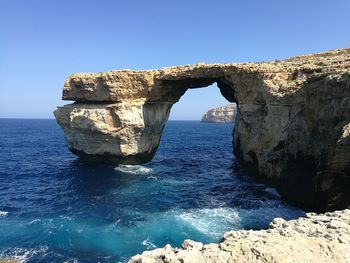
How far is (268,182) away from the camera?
27688mm

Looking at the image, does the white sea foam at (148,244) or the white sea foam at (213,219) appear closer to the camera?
the white sea foam at (148,244)

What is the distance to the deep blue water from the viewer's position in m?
17.2

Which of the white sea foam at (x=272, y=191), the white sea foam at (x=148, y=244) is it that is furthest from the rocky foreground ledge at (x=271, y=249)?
the white sea foam at (x=272, y=191)

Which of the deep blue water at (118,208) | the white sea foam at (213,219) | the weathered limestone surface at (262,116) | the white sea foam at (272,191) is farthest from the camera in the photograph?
the white sea foam at (272,191)

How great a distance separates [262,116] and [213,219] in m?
11.5

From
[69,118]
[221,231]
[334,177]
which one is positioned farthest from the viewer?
[69,118]

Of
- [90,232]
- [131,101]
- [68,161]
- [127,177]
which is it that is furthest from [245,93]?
[68,161]

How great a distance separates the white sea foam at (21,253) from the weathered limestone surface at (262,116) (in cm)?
1642

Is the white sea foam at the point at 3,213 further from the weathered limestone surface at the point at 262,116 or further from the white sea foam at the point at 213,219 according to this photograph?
the weathered limestone surface at the point at 262,116

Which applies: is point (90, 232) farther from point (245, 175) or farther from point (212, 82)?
point (212, 82)

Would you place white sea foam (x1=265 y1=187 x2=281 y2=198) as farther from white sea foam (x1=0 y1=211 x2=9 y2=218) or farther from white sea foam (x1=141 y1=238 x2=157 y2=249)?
white sea foam (x1=0 y1=211 x2=9 y2=218)

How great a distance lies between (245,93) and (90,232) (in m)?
18.7

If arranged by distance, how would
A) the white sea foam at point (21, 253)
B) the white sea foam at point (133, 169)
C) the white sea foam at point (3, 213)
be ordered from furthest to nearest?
the white sea foam at point (133, 169) → the white sea foam at point (3, 213) → the white sea foam at point (21, 253)

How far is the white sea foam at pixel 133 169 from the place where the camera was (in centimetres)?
3212
